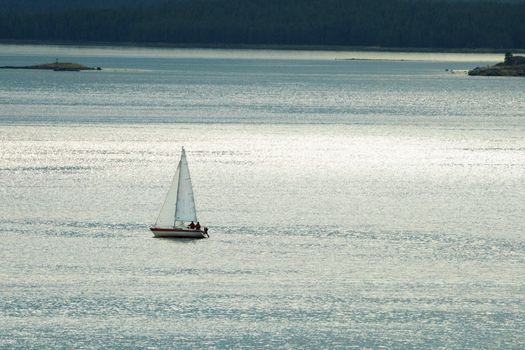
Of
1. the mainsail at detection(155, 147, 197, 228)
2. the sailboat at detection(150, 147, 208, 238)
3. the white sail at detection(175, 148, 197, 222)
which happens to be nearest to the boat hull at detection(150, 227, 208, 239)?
the sailboat at detection(150, 147, 208, 238)

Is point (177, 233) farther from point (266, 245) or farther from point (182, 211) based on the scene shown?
point (266, 245)

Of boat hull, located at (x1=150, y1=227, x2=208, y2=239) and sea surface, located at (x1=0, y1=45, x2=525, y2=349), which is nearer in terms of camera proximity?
sea surface, located at (x1=0, y1=45, x2=525, y2=349)

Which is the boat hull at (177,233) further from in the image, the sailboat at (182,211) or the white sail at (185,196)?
the white sail at (185,196)

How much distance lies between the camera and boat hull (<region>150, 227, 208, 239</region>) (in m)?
59.0

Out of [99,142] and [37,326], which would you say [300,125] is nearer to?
[99,142]

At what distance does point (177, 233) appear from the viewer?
5931cm

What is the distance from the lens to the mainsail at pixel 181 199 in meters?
59.0

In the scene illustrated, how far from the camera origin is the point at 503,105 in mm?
177000

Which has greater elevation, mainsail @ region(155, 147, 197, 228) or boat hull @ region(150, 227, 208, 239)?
mainsail @ region(155, 147, 197, 228)

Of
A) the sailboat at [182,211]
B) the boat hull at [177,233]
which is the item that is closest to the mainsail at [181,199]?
the sailboat at [182,211]

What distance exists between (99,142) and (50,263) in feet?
184

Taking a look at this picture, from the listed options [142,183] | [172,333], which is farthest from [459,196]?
[172,333]

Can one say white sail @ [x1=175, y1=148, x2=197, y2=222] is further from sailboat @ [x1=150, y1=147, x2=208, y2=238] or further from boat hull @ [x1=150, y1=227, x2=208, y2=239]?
boat hull @ [x1=150, y1=227, x2=208, y2=239]

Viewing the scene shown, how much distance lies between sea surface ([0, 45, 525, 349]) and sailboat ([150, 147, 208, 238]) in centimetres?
62
